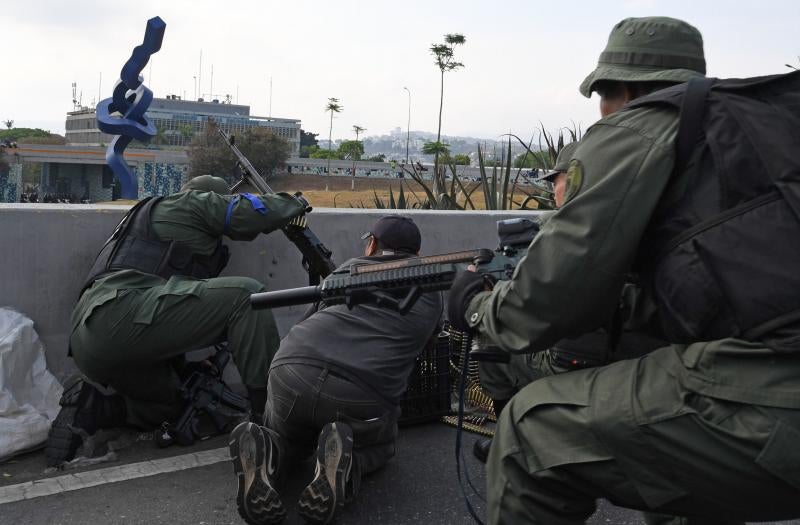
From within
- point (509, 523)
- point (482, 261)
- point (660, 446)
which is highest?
point (482, 261)

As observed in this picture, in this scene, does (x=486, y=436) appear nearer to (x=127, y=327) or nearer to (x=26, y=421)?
(x=127, y=327)

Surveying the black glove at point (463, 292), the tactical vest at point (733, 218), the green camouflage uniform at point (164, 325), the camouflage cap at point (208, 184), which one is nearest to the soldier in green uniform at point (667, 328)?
the tactical vest at point (733, 218)

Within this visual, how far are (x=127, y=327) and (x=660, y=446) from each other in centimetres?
292

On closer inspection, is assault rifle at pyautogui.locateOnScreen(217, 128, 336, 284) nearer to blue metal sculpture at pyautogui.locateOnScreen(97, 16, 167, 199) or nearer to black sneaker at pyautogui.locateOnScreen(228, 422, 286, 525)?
black sneaker at pyautogui.locateOnScreen(228, 422, 286, 525)

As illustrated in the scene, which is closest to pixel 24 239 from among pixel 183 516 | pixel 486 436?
pixel 183 516

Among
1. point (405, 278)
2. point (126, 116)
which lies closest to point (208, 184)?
point (405, 278)

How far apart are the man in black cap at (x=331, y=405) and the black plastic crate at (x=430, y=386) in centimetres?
75

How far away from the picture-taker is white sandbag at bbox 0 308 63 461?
3.87m

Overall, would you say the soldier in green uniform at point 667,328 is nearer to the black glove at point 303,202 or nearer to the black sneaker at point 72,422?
the black sneaker at point 72,422

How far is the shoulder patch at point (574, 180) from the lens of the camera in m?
1.92

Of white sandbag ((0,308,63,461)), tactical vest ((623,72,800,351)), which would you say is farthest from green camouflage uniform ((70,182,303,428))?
tactical vest ((623,72,800,351))

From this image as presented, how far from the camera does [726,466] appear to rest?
5.77 ft

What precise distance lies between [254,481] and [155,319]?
1255 mm

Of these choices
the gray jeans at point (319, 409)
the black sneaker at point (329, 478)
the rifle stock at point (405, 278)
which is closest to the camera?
the rifle stock at point (405, 278)
